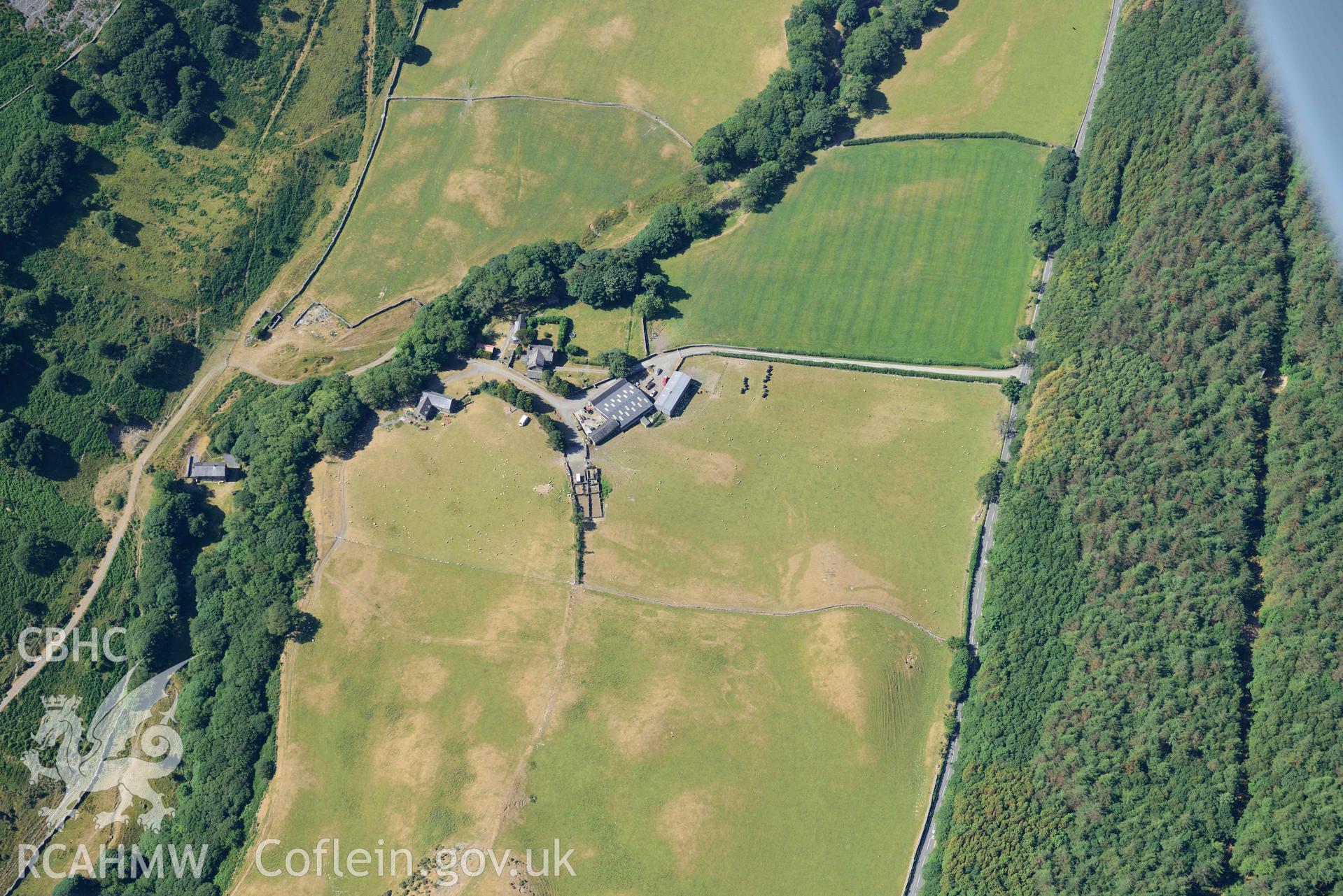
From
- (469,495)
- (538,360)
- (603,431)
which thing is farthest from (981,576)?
(469,495)

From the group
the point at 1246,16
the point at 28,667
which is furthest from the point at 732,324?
the point at 28,667

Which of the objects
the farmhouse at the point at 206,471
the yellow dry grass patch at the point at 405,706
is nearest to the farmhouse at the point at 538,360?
the yellow dry grass patch at the point at 405,706

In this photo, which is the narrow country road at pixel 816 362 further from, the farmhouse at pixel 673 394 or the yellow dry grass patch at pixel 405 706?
the yellow dry grass patch at pixel 405 706

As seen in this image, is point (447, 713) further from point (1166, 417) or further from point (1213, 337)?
point (1213, 337)

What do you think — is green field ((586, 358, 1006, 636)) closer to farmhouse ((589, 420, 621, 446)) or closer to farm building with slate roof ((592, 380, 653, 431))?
farmhouse ((589, 420, 621, 446))

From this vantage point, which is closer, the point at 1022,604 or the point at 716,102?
the point at 1022,604

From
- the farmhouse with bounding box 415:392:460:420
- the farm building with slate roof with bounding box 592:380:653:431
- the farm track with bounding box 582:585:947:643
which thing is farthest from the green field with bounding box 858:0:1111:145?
the farmhouse with bounding box 415:392:460:420
